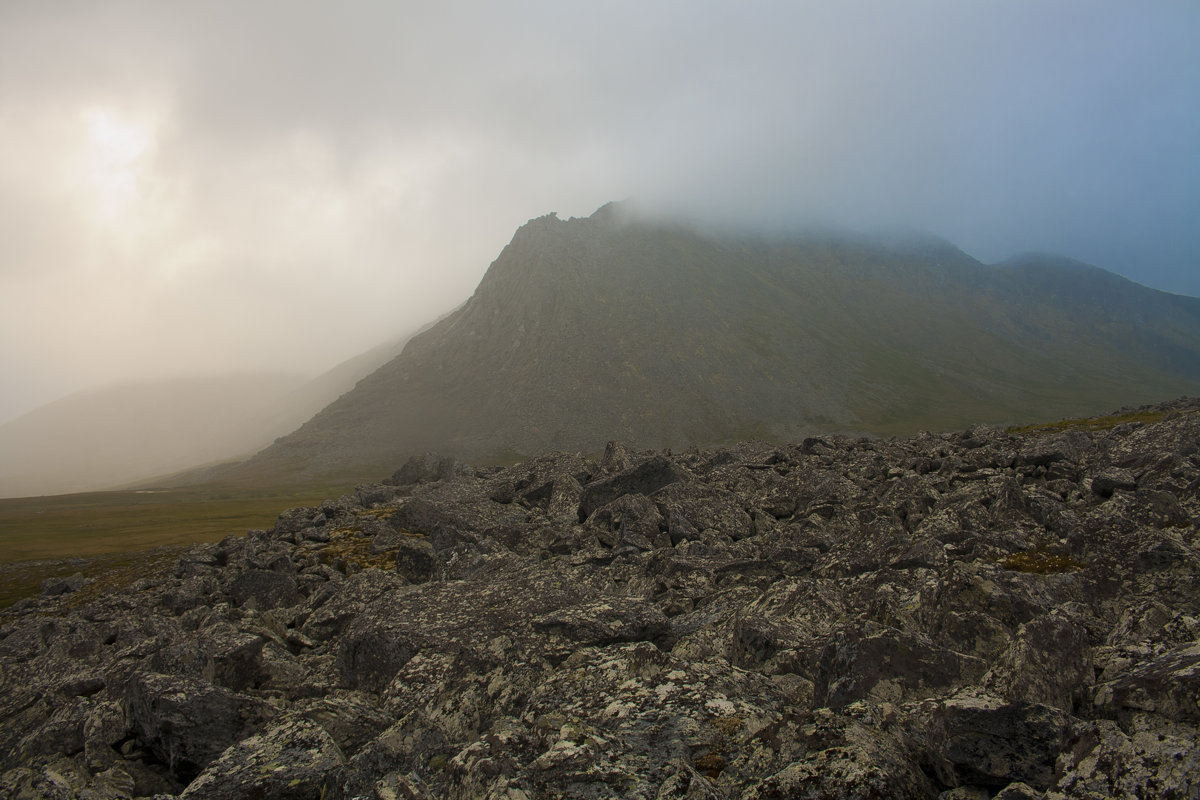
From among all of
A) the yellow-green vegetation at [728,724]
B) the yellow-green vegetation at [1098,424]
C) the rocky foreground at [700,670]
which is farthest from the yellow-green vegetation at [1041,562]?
the yellow-green vegetation at [1098,424]

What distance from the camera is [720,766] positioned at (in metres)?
6.38

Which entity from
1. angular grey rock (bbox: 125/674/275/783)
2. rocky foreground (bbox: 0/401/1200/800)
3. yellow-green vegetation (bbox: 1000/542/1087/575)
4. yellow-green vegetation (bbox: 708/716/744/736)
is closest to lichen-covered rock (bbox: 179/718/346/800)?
rocky foreground (bbox: 0/401/1200/800)

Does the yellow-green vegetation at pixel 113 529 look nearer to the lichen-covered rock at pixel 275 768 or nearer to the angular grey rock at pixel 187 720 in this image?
the angular grey rock at pixel 187 720

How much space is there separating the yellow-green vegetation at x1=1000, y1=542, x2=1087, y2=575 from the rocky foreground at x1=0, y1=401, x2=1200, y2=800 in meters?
0.10

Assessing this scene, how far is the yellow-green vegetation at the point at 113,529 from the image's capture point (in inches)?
2098

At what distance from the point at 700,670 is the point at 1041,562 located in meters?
9.08

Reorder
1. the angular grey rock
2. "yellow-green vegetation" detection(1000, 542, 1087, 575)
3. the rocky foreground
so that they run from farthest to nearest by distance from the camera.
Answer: "yellow-green vegetation" detection(1000, 542, 1087, 575)
the angular grey rock
the rocky foreground

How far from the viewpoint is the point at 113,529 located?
316 feet

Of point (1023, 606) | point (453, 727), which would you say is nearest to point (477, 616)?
point (453, 727)

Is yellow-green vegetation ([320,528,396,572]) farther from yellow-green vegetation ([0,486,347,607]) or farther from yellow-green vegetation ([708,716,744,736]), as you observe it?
yellow-green vegetation ([0,486,347,607])

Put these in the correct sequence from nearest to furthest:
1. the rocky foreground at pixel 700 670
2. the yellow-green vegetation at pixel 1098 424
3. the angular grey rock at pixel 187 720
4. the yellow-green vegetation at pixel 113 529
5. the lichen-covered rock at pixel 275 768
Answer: the rocky foreground at pixel 700 670
the lichen-covered rock at pixel 275 768
the angular grey rock at pixel 187 720
the yellow-green vegetation at pixel 113 529
the yellow-green vegetation at pixel 1098 424

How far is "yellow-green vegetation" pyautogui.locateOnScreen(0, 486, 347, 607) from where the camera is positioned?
5328 centimetres

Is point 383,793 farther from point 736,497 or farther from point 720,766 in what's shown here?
point 736,497

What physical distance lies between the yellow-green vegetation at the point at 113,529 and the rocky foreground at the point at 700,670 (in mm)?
34788
